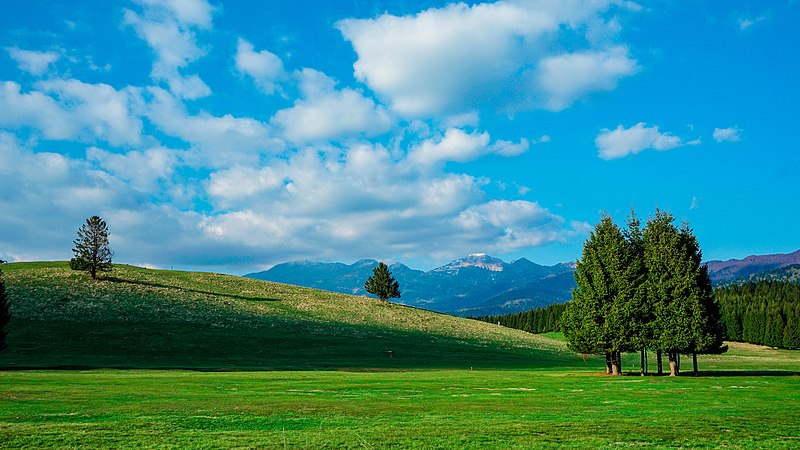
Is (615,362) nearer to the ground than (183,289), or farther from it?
nearer to the ground

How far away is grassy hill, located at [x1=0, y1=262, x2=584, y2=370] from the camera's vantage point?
67000 millimetres

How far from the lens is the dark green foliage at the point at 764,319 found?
144m

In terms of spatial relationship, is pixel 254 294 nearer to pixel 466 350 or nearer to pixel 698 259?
pixel 466 350

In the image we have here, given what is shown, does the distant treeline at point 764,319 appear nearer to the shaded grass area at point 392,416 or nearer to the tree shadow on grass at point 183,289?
the tree shadow on grass at point 183,289

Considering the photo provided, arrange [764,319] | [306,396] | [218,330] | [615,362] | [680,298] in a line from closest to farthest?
1. [306,396]
2. [680,298]
3. [615,362]
4. [218,330]
5. [764,319]

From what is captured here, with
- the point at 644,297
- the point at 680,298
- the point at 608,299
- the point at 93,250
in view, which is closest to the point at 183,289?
the point at 93,250

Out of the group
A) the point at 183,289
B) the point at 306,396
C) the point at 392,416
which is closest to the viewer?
the point at 392,416

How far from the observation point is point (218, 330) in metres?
85.1

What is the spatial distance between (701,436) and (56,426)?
21005 millimetres

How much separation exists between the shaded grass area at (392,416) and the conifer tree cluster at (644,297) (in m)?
13.5

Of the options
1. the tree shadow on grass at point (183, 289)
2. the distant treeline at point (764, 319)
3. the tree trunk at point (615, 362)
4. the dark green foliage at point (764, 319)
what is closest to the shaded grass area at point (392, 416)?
the tree trunk at point (615, 362)

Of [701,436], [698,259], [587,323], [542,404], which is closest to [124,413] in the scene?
[542,404]

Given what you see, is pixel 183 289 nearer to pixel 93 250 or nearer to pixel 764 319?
pixel 93 250

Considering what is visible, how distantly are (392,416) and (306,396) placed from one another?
10032 mm
